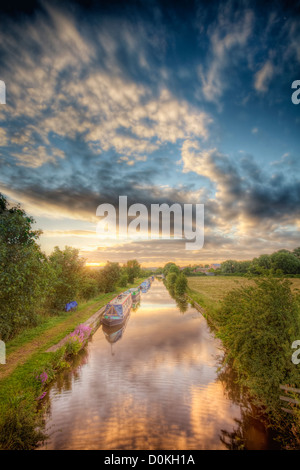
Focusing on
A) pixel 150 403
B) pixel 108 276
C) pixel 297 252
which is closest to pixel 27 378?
pixel 150 403

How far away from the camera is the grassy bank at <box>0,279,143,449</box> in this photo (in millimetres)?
5849

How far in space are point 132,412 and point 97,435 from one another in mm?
1663

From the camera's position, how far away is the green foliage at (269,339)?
6.79 meters

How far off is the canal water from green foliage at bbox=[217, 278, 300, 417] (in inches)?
65.4

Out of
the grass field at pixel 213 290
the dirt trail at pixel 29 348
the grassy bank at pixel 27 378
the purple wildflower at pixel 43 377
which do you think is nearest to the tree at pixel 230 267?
the grass field at pixel 213 290

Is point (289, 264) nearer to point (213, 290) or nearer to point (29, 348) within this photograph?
point (213, 290)

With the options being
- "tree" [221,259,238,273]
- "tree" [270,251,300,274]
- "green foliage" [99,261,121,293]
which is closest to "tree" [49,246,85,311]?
"green foliage" [99,261,121,293]

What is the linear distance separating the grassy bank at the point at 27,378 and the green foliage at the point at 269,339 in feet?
23.3

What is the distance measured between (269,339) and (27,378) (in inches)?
381

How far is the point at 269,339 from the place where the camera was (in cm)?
724

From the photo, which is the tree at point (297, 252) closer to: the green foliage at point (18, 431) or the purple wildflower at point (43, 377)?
the purple wildflower at point (43, 377)

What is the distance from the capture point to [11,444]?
543 cm

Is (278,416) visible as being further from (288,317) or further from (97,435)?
(97,435)
